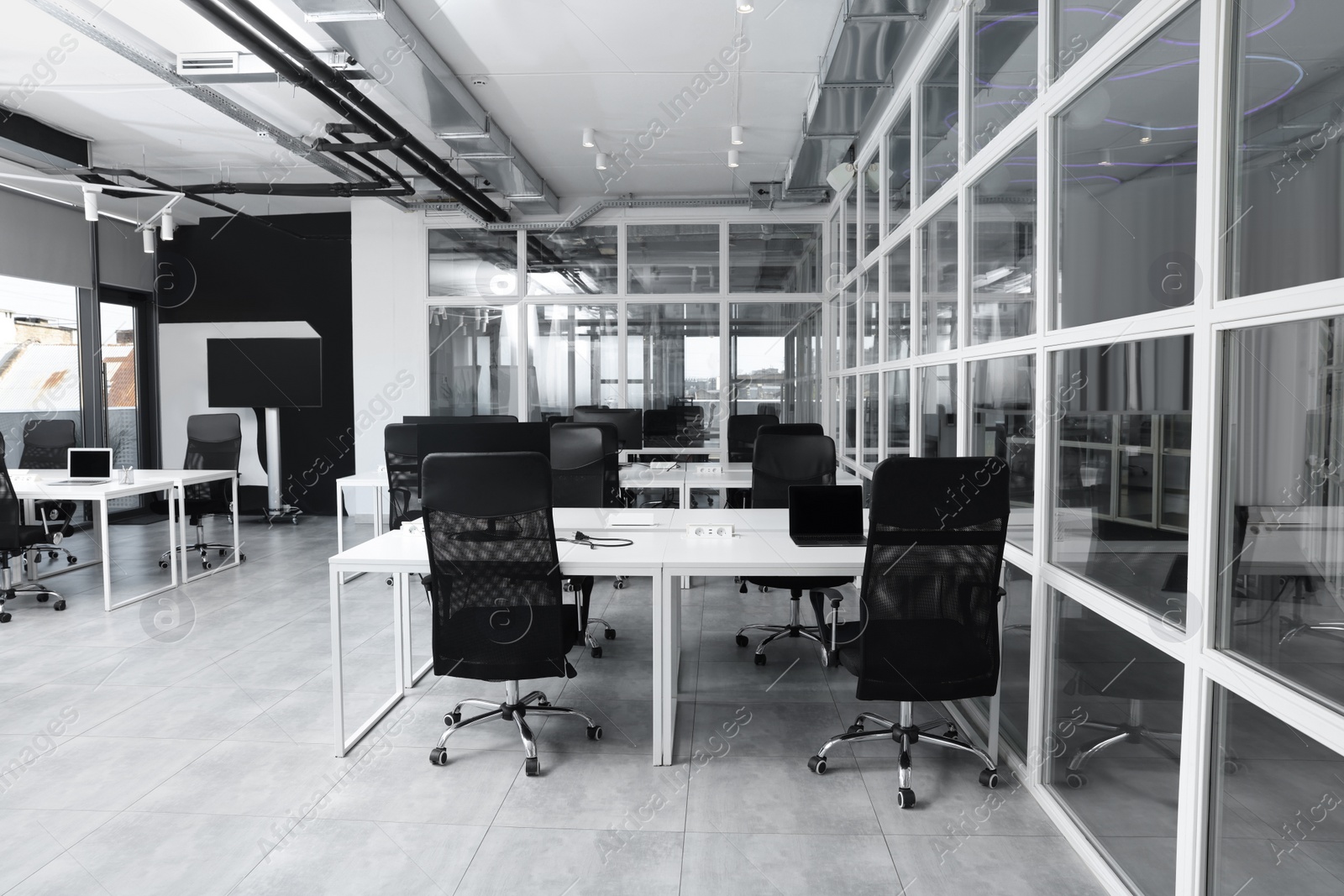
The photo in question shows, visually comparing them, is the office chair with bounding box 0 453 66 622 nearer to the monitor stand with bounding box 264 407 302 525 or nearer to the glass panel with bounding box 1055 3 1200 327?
the monitor stand with bounding box 264 407 302 525

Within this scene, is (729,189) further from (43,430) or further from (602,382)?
(43,430)

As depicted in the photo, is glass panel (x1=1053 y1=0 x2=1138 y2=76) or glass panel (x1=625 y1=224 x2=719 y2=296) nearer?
glass panel (x1=1053 y1=0 x2=1138 y2=76)

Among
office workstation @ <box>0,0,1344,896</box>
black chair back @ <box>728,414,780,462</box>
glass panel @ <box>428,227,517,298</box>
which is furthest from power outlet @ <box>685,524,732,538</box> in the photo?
glass panel @ <box>428,227,517,298</box>

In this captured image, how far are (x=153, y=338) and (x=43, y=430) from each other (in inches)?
99.2

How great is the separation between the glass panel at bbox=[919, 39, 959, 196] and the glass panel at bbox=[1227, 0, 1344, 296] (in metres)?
2.03

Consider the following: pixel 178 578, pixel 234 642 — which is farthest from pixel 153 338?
pixel 234 642

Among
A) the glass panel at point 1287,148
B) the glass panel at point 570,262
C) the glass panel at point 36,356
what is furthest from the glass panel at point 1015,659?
the glass panel at point 36,356

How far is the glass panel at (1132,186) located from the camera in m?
1.88

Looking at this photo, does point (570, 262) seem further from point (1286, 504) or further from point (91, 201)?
point (1286, 504)

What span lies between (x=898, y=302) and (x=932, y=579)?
2.53 m

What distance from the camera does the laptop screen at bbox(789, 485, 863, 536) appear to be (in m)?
3.45

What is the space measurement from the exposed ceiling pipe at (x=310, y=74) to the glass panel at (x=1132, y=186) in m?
3.83

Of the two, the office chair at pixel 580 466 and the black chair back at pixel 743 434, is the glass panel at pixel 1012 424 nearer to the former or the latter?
the office chair at pixel 580 466

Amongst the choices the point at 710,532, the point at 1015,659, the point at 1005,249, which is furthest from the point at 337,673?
the point at 1005,249
